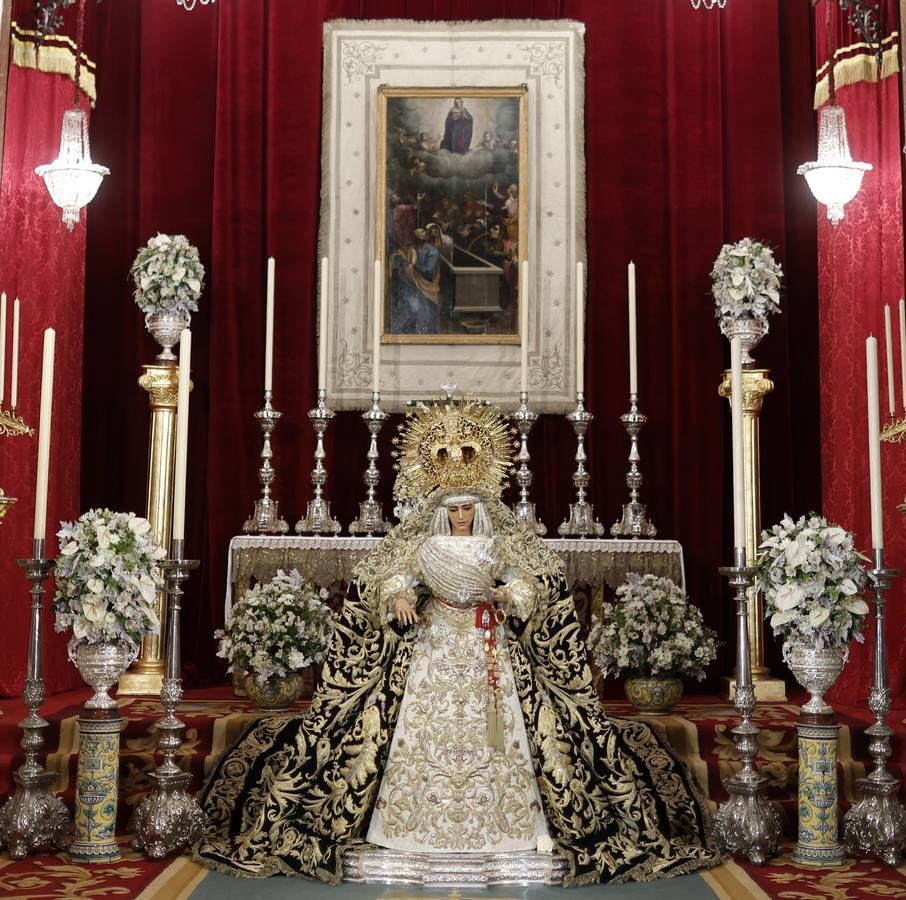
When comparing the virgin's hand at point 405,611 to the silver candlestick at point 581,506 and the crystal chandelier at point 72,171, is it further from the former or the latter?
the crystal chandelier at point 72,171

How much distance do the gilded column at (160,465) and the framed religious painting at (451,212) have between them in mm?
1308

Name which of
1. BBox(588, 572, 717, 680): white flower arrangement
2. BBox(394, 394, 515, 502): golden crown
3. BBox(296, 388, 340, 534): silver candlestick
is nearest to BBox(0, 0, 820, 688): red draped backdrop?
BBox(296, 388, 340, 534): silver candlestick

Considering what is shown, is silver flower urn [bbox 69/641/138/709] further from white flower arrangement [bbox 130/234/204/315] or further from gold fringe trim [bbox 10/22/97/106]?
gold fringe trim [bbox 10/22/97/106]

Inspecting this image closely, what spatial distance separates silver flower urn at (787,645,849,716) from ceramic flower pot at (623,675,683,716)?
1.19m

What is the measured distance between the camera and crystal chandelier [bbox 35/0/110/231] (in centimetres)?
644

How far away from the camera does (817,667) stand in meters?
4.84

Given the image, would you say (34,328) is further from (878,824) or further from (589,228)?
(878,824)

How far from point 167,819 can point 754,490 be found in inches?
135

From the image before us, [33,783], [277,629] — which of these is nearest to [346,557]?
[277,629]

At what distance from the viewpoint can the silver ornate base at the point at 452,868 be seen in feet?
15.1

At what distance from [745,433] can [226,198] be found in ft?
10.6

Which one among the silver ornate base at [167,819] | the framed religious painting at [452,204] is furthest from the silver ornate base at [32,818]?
the framed religious painting at [452,204]

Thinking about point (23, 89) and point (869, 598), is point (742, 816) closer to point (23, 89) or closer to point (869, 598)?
point (869, 598)

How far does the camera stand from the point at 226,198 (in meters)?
7.36
